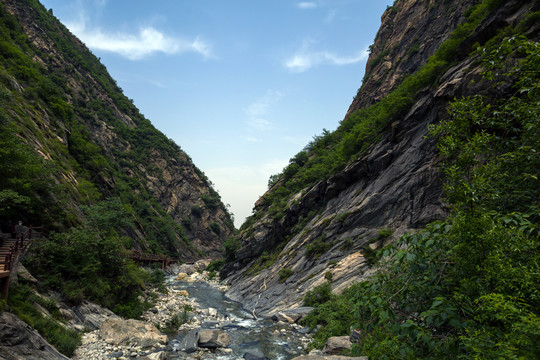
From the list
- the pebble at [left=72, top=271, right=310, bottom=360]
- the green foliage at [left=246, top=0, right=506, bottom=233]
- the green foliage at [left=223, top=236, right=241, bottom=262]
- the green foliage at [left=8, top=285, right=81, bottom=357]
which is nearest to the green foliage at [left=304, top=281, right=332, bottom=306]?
the pebble at [left=72, top=271, right=310, bottom=360]

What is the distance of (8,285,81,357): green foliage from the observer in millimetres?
8688

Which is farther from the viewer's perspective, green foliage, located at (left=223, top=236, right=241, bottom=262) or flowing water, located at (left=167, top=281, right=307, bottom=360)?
green foliage, located at (left=223, top=236, right=241, bottom=262)

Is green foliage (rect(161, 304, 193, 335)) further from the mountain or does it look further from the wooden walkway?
the mountain

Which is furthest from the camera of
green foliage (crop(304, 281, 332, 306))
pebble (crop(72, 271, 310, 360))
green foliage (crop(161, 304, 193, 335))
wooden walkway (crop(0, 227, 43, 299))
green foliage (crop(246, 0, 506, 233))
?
green foliage (crop(246, 0, 506, 233))

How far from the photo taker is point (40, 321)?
8.94 metres

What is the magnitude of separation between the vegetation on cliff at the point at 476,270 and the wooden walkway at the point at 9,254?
11313 millimetres

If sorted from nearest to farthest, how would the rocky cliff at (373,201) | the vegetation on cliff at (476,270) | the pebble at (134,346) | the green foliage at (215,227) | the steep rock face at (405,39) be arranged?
the vegetation on cliff at (476,270) < the pebble at (134,346) < the rocky cliff at (373,201) < the steep rock face at (405,39) < the green foliage at (215,227)

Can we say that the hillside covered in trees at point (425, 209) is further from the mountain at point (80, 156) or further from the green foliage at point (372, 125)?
the mountain at point (80, 156)

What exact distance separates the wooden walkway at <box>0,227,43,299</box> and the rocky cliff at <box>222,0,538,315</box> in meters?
15.7

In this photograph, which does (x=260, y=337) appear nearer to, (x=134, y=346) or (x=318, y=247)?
(x=134, y=346)

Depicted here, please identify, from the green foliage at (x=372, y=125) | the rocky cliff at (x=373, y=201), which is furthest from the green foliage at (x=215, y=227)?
the rocky cliff at (x=373, y=201)

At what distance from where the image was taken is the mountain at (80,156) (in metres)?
15.9

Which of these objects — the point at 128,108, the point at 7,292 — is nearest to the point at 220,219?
the point at 128,108

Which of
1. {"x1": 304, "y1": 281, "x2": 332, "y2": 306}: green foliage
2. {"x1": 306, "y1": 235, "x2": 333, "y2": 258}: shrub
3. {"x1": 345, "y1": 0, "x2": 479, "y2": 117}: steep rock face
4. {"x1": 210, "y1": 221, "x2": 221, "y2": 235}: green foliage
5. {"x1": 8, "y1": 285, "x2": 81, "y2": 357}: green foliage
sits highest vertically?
{"x1": 345, "y1": 0, "x2": 479, "y2": 117}: steep rock face
